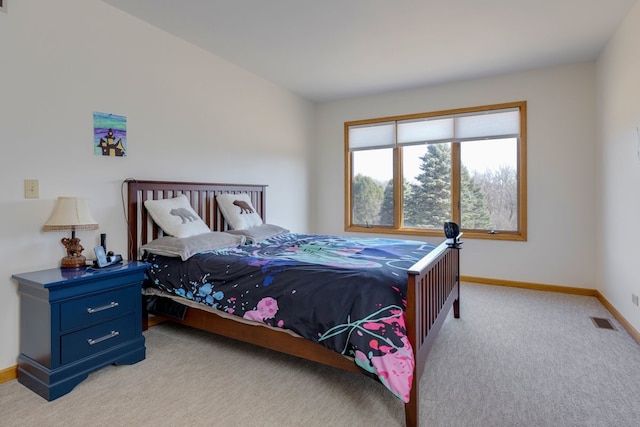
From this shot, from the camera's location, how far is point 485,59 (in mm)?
3672

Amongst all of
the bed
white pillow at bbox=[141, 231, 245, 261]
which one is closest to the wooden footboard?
the bed

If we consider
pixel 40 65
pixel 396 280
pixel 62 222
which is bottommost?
pixel 396 280

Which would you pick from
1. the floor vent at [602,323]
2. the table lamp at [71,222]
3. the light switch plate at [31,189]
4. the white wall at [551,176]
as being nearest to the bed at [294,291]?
the table lamp at [71,222]

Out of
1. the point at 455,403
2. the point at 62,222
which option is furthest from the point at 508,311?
the point at 62,222

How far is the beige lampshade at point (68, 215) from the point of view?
7.14 feet

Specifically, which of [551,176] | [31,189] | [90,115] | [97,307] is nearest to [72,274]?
[97,307]

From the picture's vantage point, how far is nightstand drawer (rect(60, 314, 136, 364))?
1.96m

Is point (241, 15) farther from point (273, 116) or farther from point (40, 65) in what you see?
point (273, 116)

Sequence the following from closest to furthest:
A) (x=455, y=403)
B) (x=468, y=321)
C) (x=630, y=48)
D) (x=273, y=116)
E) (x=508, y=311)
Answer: (x=455, y=403) → (x=630, y=48) → (x=468, y=321) → (x=508, y=311) → (x=273, y=116)

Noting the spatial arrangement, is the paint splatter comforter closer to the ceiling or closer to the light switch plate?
the light switch plate

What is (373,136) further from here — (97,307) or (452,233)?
(97,307)

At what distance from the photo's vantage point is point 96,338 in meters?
2.09

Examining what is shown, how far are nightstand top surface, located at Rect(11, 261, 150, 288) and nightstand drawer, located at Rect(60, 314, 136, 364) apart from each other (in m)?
0.32

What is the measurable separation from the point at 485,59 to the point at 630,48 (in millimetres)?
1230
